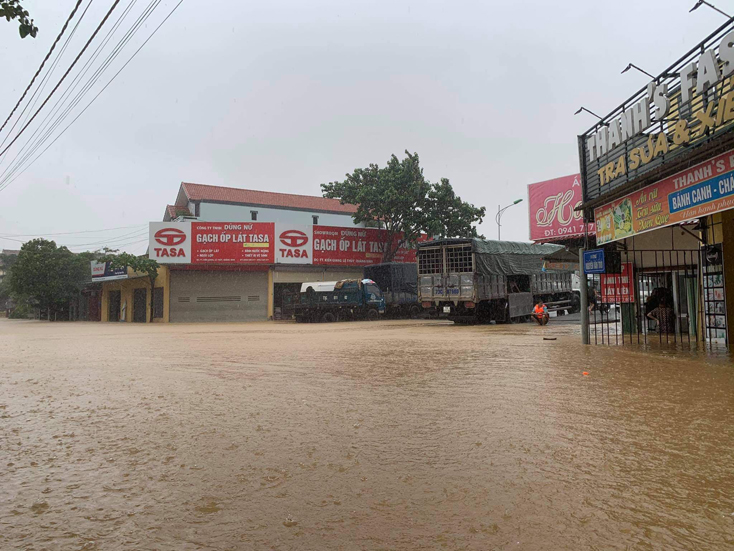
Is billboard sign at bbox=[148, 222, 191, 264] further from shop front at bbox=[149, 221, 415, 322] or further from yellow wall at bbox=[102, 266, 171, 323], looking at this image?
yellow wall at bbox=[102, 266, 171, 323]

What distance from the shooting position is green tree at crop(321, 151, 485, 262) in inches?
1351

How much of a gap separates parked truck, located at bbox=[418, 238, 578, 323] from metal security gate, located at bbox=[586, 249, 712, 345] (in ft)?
22.2

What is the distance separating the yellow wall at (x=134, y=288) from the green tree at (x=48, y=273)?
10.9 feet

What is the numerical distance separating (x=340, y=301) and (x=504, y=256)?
892 cm

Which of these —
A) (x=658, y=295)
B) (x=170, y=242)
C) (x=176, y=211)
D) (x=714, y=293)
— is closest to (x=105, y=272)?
(x=170, y=242)

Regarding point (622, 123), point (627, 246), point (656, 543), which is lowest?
point (656, 543)

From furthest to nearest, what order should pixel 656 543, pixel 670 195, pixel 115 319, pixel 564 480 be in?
1. pixel 115 319
2. pixel 670 195
3. pixel 564 480
4. pixel 656 543

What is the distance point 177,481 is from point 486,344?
10695 millimetres

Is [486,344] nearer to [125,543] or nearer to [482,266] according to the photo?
[482,266]

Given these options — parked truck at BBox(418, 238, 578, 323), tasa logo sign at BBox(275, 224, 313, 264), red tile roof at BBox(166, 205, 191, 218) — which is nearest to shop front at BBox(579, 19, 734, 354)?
parked truck at BBox(418, 238, 578, 323)

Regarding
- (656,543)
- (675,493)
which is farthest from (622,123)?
(656,543)

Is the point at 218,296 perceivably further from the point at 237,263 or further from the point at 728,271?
the point at 728,271

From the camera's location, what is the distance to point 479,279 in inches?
850

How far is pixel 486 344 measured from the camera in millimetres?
13508
